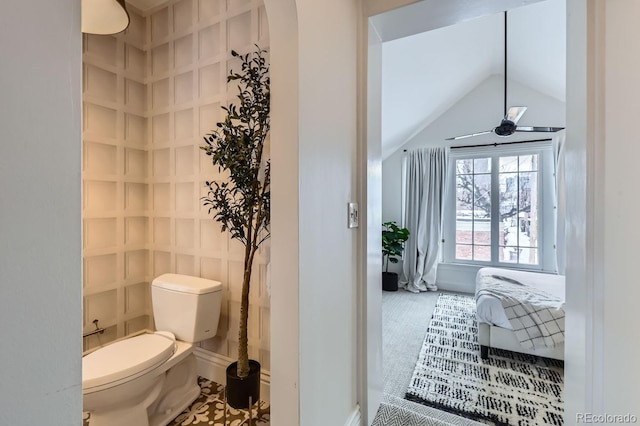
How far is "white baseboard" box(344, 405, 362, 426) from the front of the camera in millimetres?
1304

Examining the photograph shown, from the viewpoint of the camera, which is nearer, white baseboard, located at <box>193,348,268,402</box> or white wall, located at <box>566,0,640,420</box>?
white wall, located at <box>566,0,640,420</box>

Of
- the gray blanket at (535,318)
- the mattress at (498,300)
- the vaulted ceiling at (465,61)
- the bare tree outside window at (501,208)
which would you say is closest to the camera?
the gray blanket at (535,318)

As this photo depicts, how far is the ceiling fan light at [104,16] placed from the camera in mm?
1369

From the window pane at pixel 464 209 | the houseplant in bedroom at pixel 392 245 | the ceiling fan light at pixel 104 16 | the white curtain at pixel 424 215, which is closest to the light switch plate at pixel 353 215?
the ceiling fan light at pixel 104 16

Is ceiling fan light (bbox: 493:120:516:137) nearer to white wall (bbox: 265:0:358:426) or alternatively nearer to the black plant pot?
white wall (bbox: 265:0:358:426)

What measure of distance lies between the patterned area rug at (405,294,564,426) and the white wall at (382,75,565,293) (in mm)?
1778

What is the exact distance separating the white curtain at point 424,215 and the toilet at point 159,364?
3581 mm

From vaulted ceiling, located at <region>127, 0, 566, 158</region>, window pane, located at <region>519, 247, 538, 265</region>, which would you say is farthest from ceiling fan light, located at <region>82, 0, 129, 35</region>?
window pane, located at <region>519, 247, 538, 265</region>

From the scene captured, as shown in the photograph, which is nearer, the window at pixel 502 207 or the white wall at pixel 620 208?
the white wall at pixel 620 208

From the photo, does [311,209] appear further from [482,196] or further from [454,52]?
[482,196]

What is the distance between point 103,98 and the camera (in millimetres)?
1938

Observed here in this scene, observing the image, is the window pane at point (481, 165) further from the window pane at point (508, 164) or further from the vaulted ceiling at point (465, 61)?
the vaulted ceiling at point (465, 61)

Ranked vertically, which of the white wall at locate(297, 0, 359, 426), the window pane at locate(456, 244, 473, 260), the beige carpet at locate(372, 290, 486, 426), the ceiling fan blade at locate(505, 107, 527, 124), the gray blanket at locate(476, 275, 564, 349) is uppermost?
the ceiling fan blade at locate(505, 107, 527, 124)

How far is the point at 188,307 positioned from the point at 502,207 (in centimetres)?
453
